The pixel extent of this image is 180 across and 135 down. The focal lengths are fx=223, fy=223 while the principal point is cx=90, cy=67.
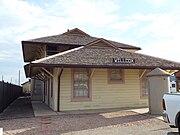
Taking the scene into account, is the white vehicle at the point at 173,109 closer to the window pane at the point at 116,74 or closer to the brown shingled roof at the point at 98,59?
the brown shingled roof at the point at 98,59

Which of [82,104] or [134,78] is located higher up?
[134,78]

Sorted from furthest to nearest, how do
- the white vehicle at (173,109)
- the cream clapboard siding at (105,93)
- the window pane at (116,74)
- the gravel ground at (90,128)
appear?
1. the window pane at (116,74)
2. the cream clapboard siding at (105,93)
3. the gravel ground at (90,128)
4. the white vehicle at (173,109)

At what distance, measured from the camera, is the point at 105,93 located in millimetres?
14086

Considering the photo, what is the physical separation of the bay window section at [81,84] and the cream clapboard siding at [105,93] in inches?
13.0

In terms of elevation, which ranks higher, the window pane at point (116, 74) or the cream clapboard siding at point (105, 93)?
the window pane at point (116, 74)

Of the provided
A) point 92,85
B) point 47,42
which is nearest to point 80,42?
point 47,42

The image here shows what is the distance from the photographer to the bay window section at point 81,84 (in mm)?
13445

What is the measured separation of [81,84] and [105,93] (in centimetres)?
169

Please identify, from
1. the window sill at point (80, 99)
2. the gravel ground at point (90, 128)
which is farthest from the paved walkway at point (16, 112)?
the window sill at point (80, 99)

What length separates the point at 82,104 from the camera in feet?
43.9

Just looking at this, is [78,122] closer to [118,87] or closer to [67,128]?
[67,128]

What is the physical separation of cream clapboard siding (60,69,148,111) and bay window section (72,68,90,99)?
13.0 inches

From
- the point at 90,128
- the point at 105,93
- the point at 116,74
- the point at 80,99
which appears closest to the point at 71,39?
the point at 116,74

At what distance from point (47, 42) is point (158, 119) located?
1001 cm
